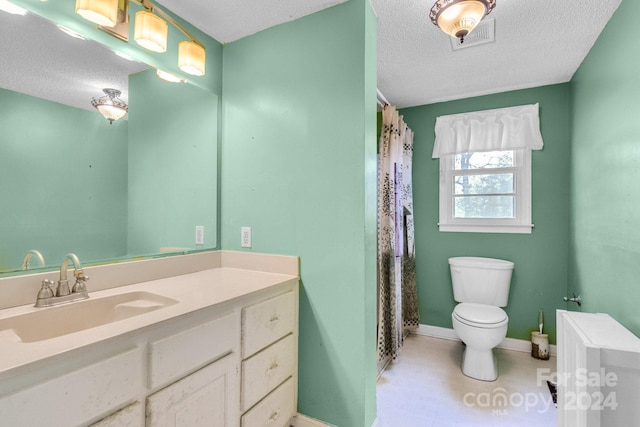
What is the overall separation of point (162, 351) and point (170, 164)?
1198mm

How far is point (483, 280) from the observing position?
263 centimetres

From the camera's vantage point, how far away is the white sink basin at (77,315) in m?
1.03

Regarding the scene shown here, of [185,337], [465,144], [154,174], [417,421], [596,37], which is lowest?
[417,421]

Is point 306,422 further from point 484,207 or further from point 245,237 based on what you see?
point 484,207

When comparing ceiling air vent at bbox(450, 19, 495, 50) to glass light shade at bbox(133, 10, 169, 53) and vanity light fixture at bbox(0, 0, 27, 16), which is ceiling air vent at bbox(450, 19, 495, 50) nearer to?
glass light shade at bbox(133, 10, 169, 53)

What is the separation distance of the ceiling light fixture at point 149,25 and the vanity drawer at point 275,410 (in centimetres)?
178

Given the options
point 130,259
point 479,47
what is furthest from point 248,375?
point 479,47

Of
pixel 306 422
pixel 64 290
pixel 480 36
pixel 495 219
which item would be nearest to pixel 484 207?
pixel 495 219

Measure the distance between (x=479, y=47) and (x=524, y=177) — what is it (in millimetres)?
1283

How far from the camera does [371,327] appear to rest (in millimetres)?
1646

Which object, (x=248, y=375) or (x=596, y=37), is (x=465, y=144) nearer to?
(x=596, y=37)

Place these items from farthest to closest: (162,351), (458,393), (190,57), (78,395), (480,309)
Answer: (480,309) < (458,393) < (190,57) < (162,351) < (78,395)

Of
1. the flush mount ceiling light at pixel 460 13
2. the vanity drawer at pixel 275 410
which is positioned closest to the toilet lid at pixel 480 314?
the vanity drawer at pixel 275 410

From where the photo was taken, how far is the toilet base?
2197 mm
